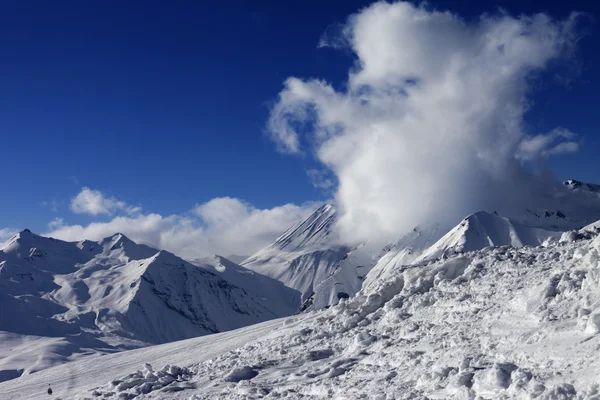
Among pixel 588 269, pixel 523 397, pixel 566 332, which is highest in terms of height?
pixel 588 269

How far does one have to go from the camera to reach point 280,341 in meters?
41.4

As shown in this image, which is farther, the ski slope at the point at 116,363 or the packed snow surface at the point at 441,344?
the ski slope at the point at 116,363

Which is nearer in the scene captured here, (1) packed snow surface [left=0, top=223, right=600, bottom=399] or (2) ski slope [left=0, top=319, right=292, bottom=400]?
(1) packed snow surface [left=0, top=223, right=600, bottom=399]

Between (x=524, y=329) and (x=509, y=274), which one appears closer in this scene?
(x=524, y=329)

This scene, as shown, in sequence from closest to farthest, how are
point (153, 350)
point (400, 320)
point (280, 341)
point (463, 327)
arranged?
point (463, 327)
point (400, 320)
point (280, 341)
point (153, 350)

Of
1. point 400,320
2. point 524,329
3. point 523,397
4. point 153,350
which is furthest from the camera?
point 153,350

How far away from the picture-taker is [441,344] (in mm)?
27375

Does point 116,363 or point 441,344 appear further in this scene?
point 116,363

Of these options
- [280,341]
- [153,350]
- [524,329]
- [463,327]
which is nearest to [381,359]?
[463,327]

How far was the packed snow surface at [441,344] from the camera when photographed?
2028 centimetres

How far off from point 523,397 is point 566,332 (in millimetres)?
4700

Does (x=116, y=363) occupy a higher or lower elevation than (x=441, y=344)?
higher

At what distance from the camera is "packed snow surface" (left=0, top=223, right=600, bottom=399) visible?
2028 centimetres

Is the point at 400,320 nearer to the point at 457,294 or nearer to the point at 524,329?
the point at 457,294
